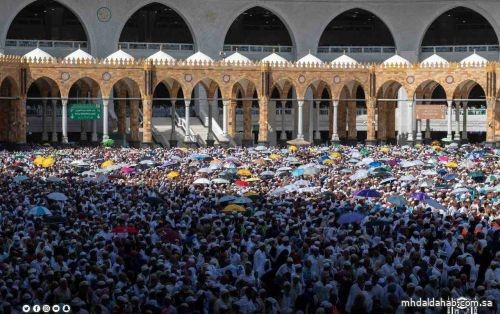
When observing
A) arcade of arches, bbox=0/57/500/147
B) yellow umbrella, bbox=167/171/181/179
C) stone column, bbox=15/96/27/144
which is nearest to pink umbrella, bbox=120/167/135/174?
yellow umbrella, bbox=167/171/181/179

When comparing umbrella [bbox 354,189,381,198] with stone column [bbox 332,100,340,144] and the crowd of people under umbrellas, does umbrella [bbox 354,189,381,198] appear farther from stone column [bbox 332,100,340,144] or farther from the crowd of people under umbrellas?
stone column [bbox 332,100,340,144]

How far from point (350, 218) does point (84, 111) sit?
36181 mm

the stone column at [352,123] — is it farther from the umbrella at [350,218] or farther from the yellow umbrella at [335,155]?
the umbrella at [350,218]

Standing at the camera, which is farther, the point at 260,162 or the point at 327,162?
the point at 327,162

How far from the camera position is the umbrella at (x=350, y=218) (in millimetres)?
23031

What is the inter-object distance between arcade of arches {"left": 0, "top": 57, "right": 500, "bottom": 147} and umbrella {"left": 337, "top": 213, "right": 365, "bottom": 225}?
35808mm

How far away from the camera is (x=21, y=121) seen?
57.0m

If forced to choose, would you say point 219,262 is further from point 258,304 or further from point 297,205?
point 297,205

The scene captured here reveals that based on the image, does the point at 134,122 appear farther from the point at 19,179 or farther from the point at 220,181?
the point at 220,181

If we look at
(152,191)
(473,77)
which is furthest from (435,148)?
(152,191)

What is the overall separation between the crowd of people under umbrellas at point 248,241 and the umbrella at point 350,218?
47 mm

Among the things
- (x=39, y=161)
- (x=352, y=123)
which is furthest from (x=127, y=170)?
(x=352, y=123)

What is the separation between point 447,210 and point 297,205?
12.6ft

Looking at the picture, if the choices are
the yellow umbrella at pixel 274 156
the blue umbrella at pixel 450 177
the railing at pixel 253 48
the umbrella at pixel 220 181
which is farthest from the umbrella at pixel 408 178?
the railing at pixel 253 48
